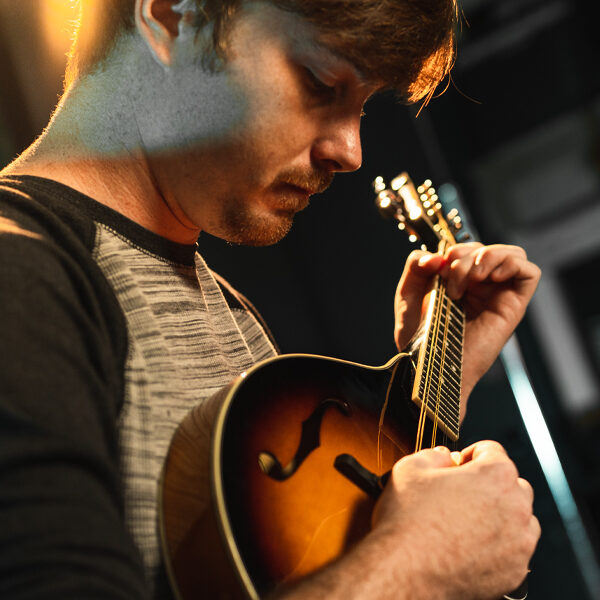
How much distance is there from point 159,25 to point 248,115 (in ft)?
0.72

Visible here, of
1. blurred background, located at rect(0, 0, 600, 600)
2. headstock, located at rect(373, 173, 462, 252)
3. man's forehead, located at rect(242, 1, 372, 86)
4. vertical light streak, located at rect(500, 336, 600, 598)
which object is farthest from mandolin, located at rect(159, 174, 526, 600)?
vertical light streak, located at rect(500, 336, 600, 598)

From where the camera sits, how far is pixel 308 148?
1.06m

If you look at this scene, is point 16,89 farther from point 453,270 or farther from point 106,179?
point 453,270

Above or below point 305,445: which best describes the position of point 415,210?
above

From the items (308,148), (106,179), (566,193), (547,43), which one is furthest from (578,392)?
(106,179)

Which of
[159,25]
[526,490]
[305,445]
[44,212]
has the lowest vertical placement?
[526,490]

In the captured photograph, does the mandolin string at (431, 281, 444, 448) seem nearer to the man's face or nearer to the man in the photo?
the man

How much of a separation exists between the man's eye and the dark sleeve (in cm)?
54

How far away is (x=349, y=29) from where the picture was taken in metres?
1.01

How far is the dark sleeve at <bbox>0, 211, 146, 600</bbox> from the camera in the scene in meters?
0.50

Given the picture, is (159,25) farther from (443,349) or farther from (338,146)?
(443,349)

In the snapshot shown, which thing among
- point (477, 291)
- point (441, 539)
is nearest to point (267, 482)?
point (441, 539)

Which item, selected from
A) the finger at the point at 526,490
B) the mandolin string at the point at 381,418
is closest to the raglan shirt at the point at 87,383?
the mandolin string at the point at 381,418

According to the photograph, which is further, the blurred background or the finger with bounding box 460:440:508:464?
the blurred background
